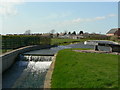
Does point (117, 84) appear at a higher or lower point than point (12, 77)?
higher

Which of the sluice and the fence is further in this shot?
the fence

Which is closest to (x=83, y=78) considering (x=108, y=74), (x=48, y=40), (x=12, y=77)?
(x=108, y=74)

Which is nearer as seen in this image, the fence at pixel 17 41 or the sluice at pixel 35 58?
the sluice at pixel 35 58

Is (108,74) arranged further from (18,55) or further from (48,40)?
(48,40)

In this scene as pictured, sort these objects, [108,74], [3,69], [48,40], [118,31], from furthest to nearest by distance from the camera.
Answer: [118,31] → [48,40] → [3,69] → [108,74]

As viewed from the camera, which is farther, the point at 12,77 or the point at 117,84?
the point at 12,77

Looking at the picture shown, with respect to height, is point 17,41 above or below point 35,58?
above

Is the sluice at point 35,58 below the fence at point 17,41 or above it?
below

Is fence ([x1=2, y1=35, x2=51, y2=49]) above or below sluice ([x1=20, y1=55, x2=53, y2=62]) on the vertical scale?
above

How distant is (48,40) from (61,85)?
2942cm

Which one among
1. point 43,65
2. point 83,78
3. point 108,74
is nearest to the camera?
point 83,78

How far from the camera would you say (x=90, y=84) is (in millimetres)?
6789

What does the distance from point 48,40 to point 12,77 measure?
23850mm

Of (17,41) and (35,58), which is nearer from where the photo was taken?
(35,58)
